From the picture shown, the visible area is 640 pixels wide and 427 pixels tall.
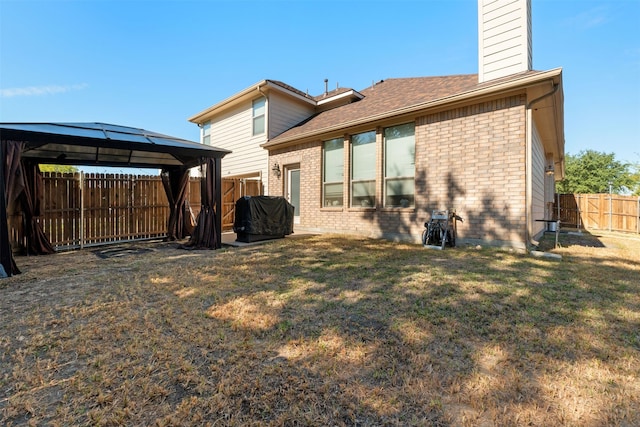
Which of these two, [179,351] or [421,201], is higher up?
[421,201]

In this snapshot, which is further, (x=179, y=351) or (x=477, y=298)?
(x=477, y=298)

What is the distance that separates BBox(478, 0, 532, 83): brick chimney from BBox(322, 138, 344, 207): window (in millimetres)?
4068

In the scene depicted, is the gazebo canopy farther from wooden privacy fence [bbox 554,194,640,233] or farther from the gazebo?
wooden privacy fence [bbox 554,194,640,233]

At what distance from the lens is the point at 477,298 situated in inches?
123

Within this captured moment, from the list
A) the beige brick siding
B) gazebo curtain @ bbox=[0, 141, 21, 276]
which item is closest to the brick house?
the beige brick siding

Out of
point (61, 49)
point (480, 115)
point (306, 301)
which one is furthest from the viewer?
point (61, 49)

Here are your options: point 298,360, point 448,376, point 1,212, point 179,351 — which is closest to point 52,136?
point 1,212

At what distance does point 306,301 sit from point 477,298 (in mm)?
1882

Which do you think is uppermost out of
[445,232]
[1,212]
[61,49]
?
[61,49]

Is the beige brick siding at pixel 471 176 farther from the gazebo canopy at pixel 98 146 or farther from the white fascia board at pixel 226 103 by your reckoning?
the white fascia board at pixel 226 103

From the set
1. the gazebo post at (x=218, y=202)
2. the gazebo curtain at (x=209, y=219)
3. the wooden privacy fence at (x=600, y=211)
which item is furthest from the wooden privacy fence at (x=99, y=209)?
the wooden privacy fence at (x=600, y=211)

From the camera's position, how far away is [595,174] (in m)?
32.2

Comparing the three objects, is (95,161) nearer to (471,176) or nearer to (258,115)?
(258,115)

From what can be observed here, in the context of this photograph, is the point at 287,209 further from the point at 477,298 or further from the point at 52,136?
the point at 477,298
